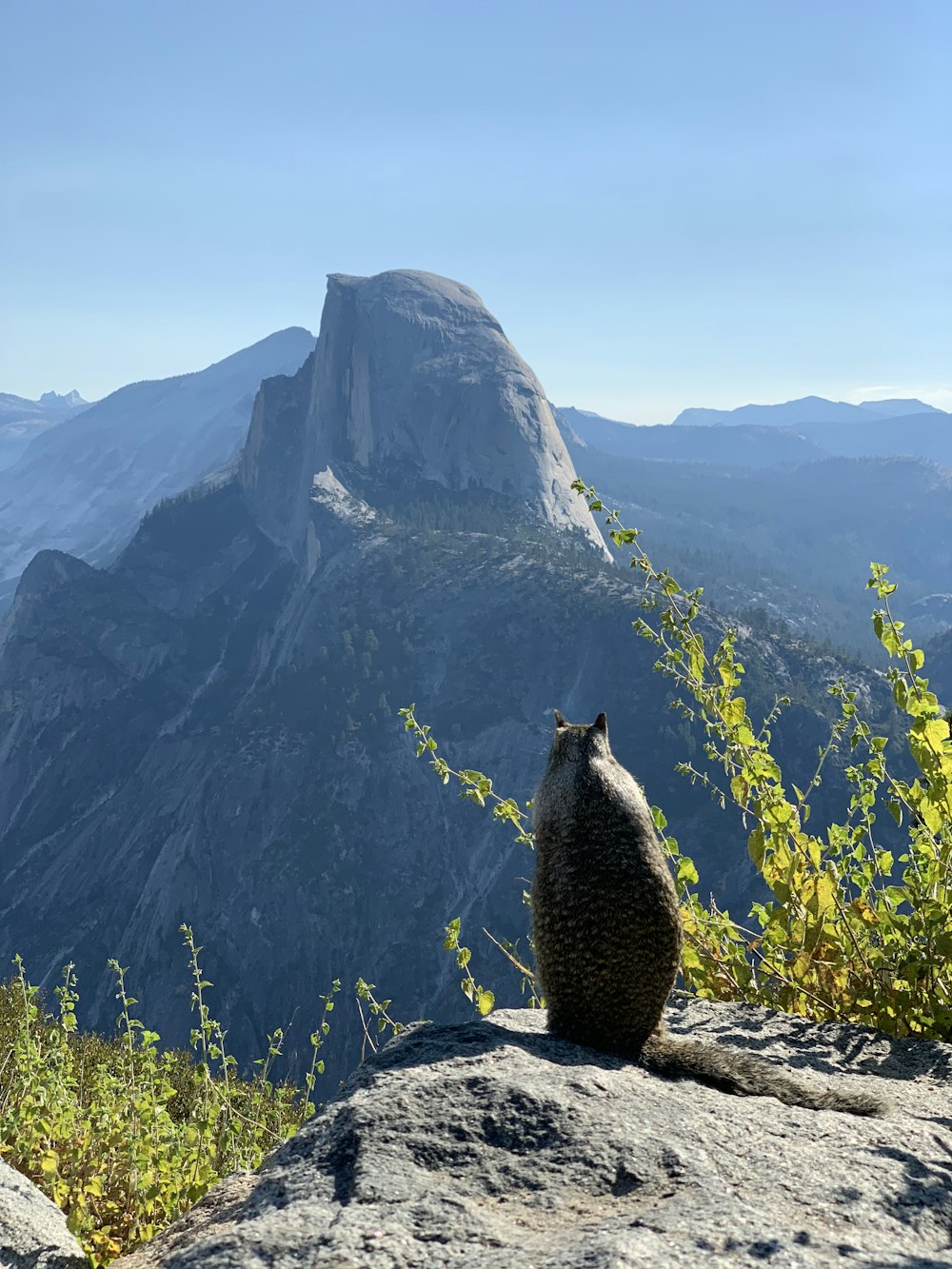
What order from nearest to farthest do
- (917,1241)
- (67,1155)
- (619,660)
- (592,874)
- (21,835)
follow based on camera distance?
(917,1241) < (592,874) < (67,1155) < (619,660) < (21,835)

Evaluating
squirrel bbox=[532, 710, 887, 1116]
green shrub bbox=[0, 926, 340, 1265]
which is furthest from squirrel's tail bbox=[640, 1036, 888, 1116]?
green shrub bbox=[0, 926, 340, 1265]

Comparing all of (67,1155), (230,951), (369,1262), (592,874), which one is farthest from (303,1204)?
(230,951)

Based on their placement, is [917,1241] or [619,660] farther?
[619,660]

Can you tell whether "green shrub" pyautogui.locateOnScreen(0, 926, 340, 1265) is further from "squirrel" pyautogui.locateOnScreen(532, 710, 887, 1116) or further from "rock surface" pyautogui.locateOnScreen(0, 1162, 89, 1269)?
"squirrel" pyautogui.locateOnScreen(532, 710, 887, 1116)

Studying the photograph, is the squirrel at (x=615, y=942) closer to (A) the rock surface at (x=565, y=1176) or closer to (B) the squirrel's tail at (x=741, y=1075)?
(B) the squirrel's tail at (x=741, y=1075)

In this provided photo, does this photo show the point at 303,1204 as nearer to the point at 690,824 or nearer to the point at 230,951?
the point at 690,824

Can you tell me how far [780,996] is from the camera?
25.8 feet

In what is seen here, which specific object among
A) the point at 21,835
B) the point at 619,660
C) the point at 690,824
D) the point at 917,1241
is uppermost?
the point at 917,1241

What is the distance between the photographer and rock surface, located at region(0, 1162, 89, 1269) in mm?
5605

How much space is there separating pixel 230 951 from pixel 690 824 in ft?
231

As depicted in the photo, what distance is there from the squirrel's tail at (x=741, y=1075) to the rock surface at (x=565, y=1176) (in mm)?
147

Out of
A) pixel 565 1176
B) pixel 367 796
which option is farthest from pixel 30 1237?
pixel 367 796

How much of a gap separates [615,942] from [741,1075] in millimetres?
1001

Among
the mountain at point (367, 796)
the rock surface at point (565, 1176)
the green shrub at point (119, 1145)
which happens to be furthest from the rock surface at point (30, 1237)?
the mountain at point (367, 796)
